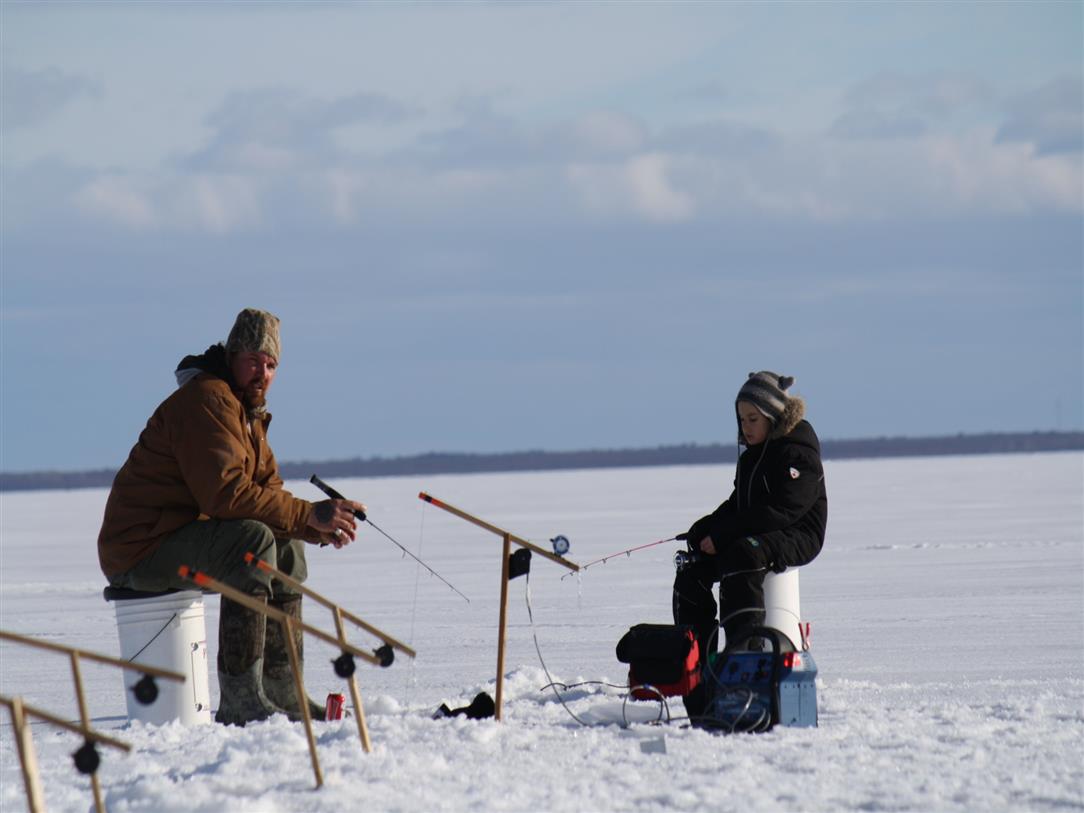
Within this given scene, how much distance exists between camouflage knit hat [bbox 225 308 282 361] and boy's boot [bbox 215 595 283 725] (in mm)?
846

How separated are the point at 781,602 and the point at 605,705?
0.86 meters

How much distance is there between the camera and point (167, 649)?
5156 mm

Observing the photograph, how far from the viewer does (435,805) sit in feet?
12.1

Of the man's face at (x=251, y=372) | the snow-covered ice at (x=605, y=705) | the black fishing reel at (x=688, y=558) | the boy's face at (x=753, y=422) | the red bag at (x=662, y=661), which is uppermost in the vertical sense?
the man's face at (x=251, y=372)

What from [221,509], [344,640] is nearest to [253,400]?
[221,509]

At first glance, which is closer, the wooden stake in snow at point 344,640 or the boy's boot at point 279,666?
the wooden stake in snow at point 344,640

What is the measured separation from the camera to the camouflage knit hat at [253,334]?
5.21 m

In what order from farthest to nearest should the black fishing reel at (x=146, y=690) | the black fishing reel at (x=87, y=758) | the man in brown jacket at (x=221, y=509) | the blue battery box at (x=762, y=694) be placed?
the man in brown jacket at (x=221, y=509) < the blue battery box at (x=762, y=694) < the black fishing reel at (x=146, y=690) < the black fishing reel at (x=87, y=758)

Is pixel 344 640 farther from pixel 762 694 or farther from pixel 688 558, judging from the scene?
pixel 688 558

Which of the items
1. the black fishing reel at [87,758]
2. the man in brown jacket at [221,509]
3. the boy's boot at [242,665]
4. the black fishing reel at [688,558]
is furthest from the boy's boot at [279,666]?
the black fishing reel at [87,758]

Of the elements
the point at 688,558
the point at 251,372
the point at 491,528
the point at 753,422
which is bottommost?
the point at 688,558

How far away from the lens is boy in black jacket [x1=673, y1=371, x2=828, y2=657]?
17.5ft

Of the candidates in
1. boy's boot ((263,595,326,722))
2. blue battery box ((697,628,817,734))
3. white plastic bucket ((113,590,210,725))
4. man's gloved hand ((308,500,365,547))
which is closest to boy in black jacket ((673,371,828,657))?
blue battery box ((697,628,817,734))

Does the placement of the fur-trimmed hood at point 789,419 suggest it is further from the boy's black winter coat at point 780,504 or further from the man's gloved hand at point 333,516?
the man's gloved hand at point 333,516
